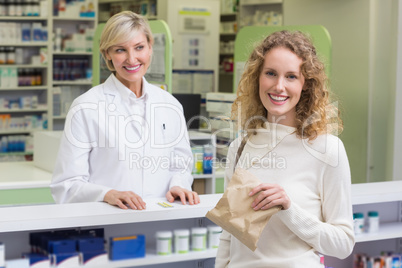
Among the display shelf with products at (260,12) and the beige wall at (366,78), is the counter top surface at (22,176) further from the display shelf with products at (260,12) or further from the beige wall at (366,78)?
the display shelf with products at (260,12)

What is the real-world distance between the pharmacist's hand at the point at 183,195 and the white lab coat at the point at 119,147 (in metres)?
0.18

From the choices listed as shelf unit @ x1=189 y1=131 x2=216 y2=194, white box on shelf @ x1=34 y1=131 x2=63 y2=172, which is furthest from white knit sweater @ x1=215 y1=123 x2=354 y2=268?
shelf unit @ x1=189 y1=131 x2=216 y2=194

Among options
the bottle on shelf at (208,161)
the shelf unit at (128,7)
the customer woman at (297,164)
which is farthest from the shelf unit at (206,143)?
the shelf unit at (128,7)

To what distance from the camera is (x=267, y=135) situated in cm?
174

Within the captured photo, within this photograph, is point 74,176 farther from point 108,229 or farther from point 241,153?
point 241,153

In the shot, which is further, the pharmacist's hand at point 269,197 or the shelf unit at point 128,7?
the shelf unit at point 128,7

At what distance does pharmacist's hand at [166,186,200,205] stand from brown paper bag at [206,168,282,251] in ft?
2.22

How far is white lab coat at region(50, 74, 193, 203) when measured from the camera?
95.3 inches

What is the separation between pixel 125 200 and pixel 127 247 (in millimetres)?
166

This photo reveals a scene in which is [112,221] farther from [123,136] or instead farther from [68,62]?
[68,62]

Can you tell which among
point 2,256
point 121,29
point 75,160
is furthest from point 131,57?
point 2,256

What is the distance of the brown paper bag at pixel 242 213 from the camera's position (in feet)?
5.10

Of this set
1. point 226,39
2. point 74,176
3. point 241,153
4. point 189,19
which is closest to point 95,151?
point 74,176

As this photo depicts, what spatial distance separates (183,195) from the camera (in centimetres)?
233
